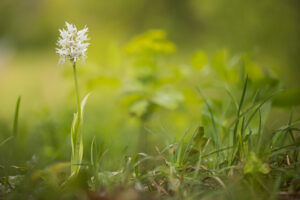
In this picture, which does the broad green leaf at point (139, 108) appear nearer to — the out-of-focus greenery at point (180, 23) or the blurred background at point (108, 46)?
the blurred background at point (108, 46)

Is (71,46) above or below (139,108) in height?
above

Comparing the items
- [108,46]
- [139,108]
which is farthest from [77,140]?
[108,46]

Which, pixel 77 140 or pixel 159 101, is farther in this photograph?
pixel 159 101

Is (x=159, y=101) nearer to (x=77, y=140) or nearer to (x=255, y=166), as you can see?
(x=77, y=140)

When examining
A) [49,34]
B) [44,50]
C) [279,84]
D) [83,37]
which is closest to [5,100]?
[44,50]

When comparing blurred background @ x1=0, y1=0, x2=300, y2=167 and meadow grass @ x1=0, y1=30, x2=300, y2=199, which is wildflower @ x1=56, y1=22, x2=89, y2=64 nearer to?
meadow grass @ x1=0, y1=30, x2=300, y2=199

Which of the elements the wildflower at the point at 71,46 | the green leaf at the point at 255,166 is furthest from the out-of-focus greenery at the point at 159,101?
the wildflower at the point at 71,46

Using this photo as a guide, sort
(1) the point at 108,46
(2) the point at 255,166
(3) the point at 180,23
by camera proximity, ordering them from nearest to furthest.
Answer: (2) the point at 255,166 < (1) the point at 108,46 < (3) the point at 180,23
